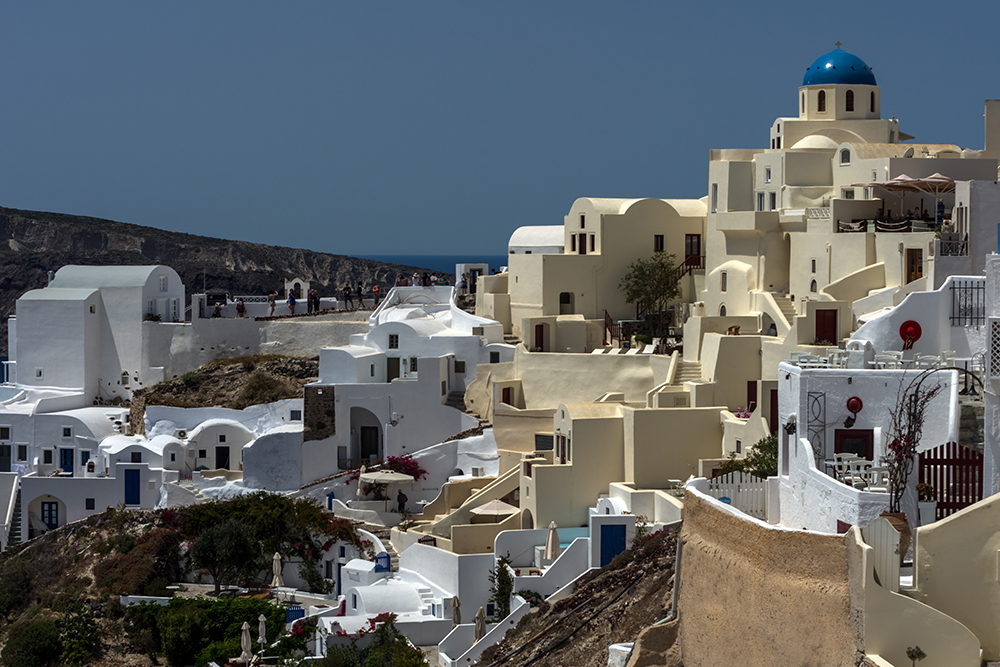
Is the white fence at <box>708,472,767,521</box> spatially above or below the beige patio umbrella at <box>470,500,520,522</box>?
above

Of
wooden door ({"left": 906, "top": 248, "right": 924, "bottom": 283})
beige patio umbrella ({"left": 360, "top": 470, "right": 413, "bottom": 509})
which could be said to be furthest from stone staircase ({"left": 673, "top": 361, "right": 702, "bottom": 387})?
beige patio umbrella ({"left": 360, "top": 470, "right": 413, "bottom": 509})

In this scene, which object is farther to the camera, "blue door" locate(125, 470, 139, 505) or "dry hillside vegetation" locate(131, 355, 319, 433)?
"dry hillside vegetation" locate(131, 355, 319, 433)

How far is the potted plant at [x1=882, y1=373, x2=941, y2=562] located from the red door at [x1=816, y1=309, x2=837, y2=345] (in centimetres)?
1206

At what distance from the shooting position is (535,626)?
30.3m

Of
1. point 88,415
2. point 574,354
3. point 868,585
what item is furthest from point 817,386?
point 88,415

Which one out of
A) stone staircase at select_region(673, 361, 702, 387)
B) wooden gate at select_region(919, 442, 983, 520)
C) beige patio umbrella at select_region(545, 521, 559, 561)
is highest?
stone staircase at select_region(673, 361, 702, 387)

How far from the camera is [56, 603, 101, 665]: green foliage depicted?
37281 millimetres

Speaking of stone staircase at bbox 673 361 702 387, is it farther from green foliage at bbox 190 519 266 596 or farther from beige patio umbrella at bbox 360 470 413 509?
green foliage at bbox 190 519 266 596

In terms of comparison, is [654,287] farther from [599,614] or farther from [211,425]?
[599,614]

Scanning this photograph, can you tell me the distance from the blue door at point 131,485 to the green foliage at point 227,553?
583cm

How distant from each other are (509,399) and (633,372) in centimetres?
389

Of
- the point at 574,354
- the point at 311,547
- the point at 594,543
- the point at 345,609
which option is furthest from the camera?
the point at 574,354

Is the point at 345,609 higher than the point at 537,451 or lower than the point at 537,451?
lower

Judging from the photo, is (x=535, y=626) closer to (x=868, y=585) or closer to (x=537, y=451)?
(x=537, y=451)
